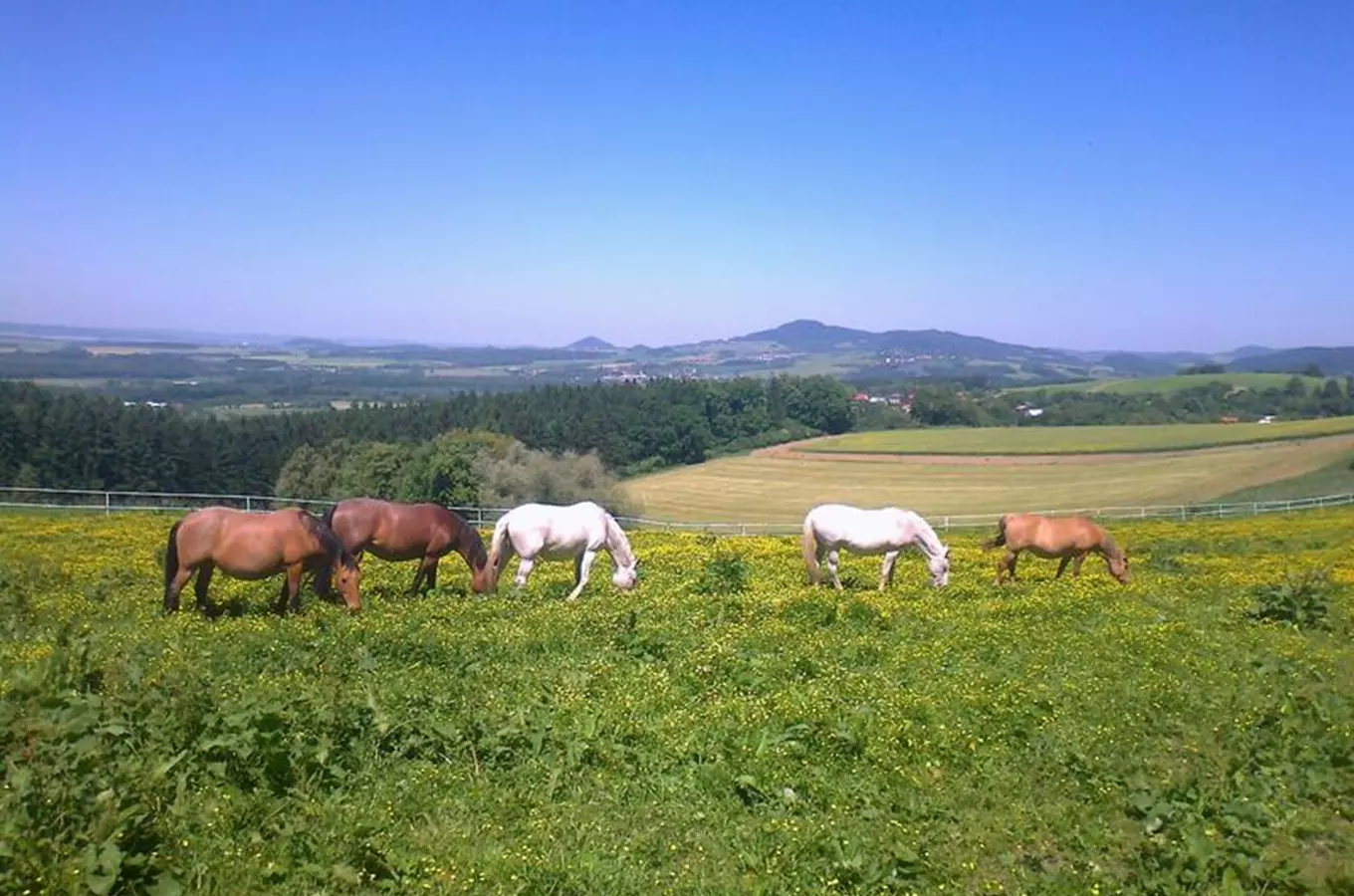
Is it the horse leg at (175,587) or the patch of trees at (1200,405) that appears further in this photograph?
the patch of trees at (1200,405)

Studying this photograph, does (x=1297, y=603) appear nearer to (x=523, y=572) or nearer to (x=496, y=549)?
(x=523, y=572)

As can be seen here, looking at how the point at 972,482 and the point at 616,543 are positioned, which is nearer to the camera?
the point at 616,543

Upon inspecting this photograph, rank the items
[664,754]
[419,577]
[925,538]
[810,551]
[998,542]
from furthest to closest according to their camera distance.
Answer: [998,542] → [925,538] → [810,551] → [419,577] → [664,754]

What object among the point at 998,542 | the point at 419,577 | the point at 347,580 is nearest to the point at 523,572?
the point at 419,577

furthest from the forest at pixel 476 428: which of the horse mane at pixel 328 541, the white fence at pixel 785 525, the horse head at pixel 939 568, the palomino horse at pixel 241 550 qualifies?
the palomino horse at pixel 241 550

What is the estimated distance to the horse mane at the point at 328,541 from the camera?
623 inches

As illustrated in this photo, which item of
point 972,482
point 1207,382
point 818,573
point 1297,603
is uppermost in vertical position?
point 1207,382

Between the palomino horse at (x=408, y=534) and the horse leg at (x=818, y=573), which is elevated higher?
the palomino horse at (x=408, y=534)

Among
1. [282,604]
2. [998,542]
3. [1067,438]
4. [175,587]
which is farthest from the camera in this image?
[1067,438]

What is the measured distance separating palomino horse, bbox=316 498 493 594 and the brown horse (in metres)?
11.2

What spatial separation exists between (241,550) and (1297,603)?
16545 millimetres

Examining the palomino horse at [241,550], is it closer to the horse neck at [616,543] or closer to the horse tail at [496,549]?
the horse tail at [496,549]

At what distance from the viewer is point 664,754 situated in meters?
9.45

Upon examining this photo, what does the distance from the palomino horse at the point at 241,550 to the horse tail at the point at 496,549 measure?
3.49 m
